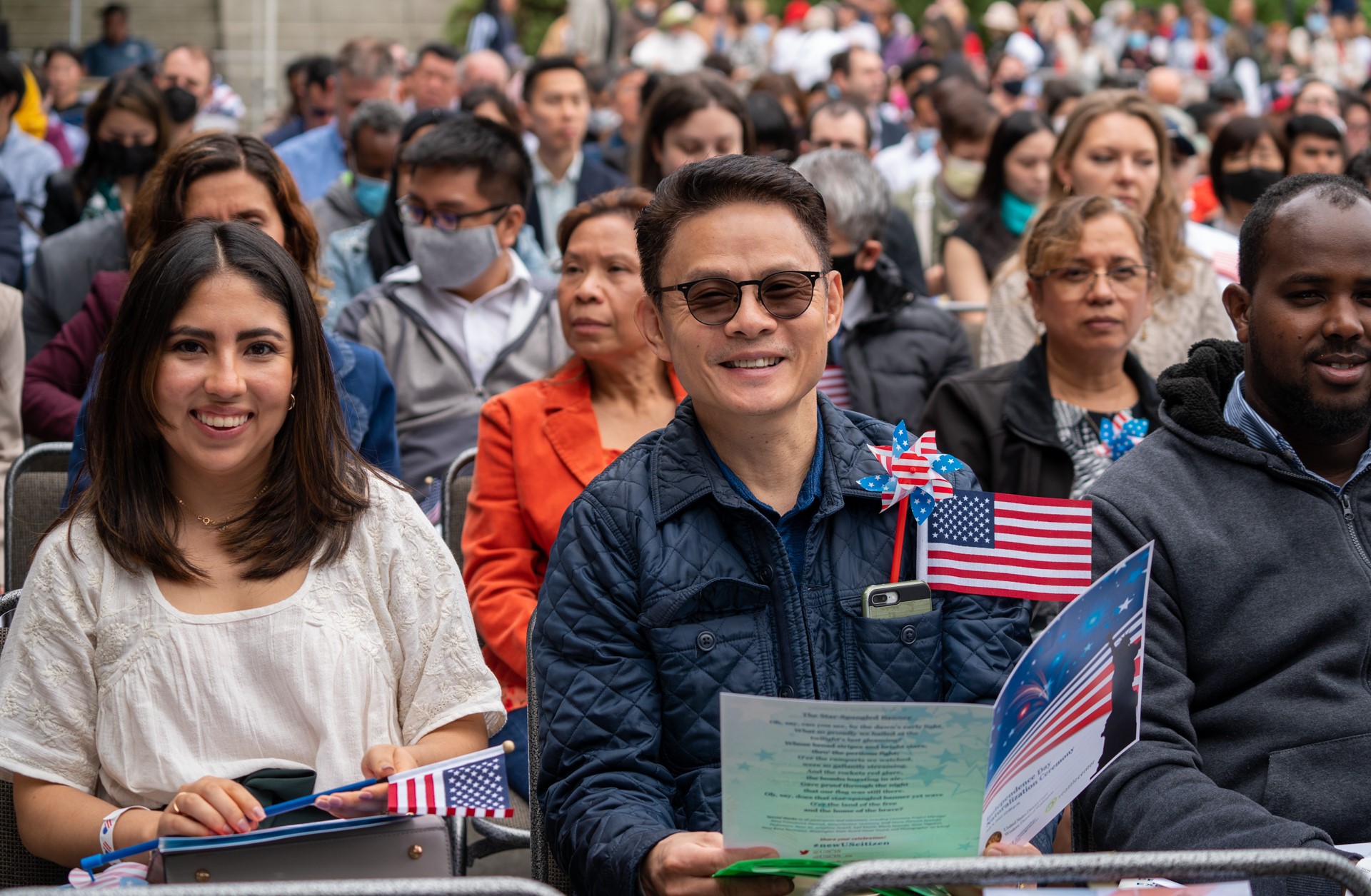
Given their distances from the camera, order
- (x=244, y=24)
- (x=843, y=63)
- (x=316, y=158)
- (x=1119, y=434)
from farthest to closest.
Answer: (x=244, y=24) < (x=843, y=63) < (x=316, y=158) < (x=1119, y=434)

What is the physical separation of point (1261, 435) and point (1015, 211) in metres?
4.73

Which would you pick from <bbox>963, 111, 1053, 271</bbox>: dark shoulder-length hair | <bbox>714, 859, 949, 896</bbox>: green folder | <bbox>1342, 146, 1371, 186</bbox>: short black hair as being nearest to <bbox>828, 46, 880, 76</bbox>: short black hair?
<bbox>963, 111, 1053, 271</bbox>: dark shoulder-length hair

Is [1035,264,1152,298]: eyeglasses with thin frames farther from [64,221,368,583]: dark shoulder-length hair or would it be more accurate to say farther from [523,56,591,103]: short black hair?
[523,56,591,103]: short black hair

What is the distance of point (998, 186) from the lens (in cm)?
786

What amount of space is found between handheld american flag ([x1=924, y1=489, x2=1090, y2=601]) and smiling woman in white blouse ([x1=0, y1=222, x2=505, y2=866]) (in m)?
0.98

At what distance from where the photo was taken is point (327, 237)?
7.77 metres

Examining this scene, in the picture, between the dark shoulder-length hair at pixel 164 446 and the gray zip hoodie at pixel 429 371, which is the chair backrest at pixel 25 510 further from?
the gray zip hoodie at pixel 429 371

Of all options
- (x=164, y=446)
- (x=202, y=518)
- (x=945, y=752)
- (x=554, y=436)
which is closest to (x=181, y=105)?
(x=554, y=436)

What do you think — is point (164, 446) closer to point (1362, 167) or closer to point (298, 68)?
point (1362, 167)

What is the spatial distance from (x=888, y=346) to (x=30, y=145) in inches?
300

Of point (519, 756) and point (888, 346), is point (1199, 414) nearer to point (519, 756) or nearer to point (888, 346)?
point (519, 756)

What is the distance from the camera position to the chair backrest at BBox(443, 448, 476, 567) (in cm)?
439

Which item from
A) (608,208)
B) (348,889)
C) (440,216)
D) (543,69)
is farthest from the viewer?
(543,69)

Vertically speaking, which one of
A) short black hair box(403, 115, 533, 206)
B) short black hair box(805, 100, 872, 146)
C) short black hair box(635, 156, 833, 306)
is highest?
short black hair box(805, 100, 872, 146)
